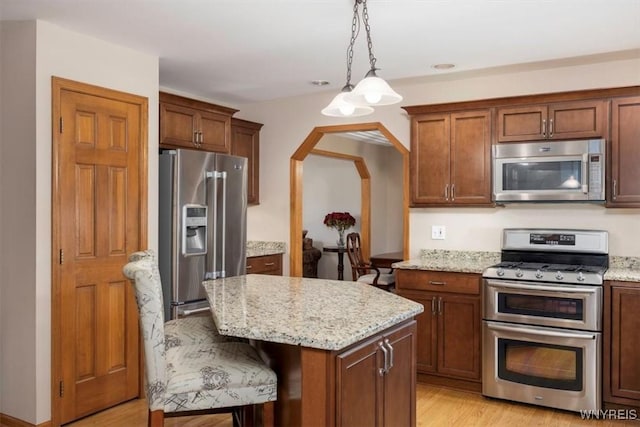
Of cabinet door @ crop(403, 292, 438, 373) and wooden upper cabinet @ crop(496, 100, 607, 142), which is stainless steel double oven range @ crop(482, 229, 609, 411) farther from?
wooden upper cabinet @ crop(496, 100, 607, 142)

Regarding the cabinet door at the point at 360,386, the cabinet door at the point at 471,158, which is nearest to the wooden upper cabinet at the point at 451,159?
the cabinet door at the point at 471,158

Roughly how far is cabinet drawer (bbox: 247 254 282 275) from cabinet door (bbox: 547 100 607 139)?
2.71m

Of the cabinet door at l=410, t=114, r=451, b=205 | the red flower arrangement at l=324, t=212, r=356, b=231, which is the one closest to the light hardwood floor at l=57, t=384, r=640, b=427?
the cabinet door at l=410, t=114, r=451, b=205

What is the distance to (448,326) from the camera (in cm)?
389

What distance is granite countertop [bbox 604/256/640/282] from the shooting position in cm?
331

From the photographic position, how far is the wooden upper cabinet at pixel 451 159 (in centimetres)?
408

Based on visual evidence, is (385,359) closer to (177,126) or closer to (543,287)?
(543,287)

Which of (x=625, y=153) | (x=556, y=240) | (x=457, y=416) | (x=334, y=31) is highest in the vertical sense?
(x=334, y=31)

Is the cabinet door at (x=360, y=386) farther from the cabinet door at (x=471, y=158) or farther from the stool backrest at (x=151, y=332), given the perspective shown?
the cabinet door at (x=471, y=158)

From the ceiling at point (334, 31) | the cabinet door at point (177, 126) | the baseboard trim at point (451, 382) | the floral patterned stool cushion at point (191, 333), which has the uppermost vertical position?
the ceiling at point (334, 31)

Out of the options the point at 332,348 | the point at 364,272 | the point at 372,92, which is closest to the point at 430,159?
the point at 372,92

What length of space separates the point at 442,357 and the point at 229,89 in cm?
299

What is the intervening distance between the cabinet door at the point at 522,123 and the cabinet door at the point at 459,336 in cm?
127

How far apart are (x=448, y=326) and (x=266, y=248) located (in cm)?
210
